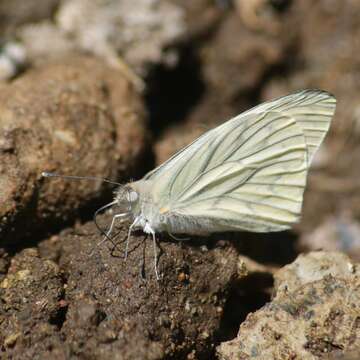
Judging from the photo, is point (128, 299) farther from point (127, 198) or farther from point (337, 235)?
point (337, 235)

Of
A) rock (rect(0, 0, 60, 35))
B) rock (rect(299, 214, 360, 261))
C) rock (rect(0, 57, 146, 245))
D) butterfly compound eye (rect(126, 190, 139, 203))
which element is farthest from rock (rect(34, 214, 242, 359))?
rock (rect(0, 0, 60, 35))

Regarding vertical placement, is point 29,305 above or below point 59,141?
below

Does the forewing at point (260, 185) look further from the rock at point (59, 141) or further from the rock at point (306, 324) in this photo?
the rock at point (59, 141)

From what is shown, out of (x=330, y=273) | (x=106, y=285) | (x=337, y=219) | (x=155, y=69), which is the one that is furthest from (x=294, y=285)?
(x=155, y=69)

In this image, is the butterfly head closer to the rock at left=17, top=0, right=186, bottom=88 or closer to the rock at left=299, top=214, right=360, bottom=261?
the rock at left=17, top=0, right=186, bottom=88

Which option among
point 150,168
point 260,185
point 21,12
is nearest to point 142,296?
point 260,185

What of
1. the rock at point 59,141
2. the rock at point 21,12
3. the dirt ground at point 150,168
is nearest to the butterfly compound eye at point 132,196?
the dirt ground at point 150,168

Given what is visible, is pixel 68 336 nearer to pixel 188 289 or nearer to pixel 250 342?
pixel 188 289
